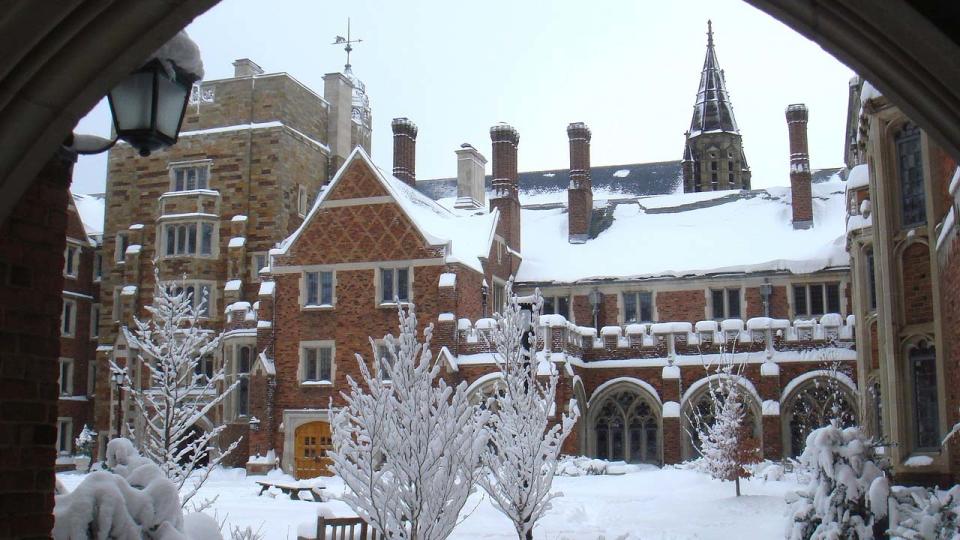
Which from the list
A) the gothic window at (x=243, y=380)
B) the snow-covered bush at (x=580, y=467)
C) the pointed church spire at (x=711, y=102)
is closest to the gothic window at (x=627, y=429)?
the snow-covered bush at (x=580, y=467)

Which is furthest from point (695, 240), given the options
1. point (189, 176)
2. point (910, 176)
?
point (910, 176)

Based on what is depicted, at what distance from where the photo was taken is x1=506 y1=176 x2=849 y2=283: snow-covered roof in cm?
2945

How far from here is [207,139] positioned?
34.0m

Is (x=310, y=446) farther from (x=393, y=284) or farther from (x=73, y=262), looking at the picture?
(x=73, y=262)

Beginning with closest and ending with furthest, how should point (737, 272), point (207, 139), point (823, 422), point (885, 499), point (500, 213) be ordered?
point (885, 499) → point (823, 422) → point (737, 272) → point (500, 213) → point (207, 139)

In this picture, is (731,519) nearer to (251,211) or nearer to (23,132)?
(23,132)

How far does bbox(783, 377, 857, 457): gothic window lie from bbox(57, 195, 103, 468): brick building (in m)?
23.1

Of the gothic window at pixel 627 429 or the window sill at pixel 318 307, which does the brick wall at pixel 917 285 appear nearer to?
the gothic window at pixel 627 429

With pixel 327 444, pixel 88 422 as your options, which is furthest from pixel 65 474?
pixel 327 444

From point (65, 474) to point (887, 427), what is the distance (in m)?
Result: 25.2

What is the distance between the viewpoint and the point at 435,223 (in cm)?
2916

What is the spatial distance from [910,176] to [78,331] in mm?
29617

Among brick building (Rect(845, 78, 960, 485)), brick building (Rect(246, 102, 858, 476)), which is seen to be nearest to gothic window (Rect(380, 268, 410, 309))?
brick building (Rect(246, 102, 858, 476))

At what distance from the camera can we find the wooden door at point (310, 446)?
27.3 meters
